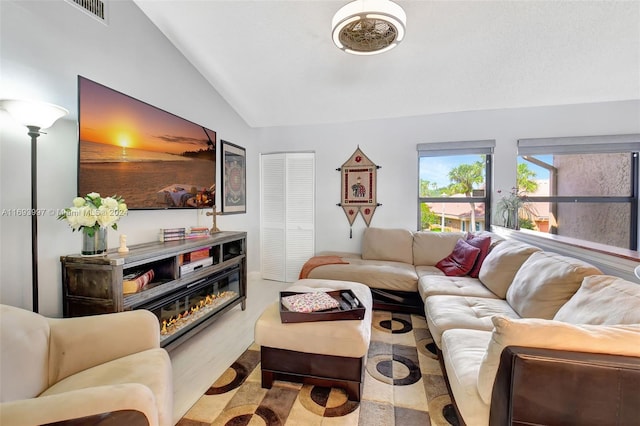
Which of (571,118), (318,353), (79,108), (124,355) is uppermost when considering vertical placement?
(571,118)

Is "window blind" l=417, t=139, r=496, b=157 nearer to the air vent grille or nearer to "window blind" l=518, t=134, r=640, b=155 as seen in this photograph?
"window blind" l=518, t=134, r=640, b=155

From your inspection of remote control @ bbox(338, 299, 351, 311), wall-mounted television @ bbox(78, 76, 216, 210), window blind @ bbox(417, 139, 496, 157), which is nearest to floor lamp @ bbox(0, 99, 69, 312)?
wall-mounted television @ bbox(78, 76, 216, 210)

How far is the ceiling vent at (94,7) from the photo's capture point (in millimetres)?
1779

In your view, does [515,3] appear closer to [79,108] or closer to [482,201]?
[482,201]

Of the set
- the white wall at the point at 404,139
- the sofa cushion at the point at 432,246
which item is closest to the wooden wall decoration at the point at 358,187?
the white wall at the point at 404,139

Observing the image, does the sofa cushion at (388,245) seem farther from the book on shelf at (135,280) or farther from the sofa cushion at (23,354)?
the sofa cushion at (23,354)

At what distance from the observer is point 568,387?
33.1 inches

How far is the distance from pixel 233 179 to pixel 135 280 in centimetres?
192

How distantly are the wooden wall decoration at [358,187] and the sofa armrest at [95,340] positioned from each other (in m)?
2.83

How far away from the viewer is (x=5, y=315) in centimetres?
110

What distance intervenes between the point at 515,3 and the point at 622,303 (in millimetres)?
2143

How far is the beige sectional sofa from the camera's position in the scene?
83 centimetres

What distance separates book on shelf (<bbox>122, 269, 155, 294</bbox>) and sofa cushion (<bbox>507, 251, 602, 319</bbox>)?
2494 millimetres

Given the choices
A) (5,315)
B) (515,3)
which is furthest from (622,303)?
(5,315)
